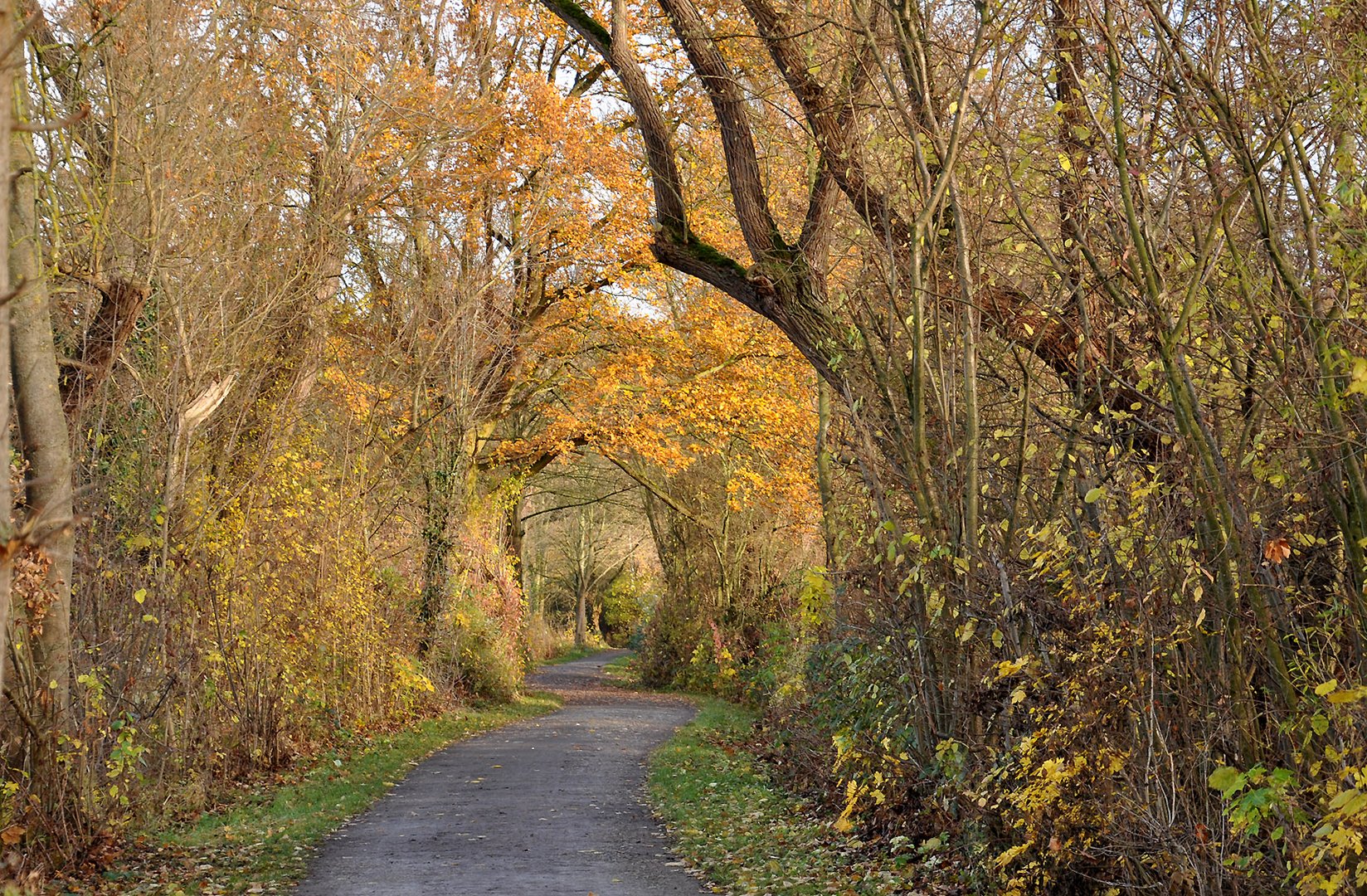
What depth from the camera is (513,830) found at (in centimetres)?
1049

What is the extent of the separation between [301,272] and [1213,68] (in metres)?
9.78

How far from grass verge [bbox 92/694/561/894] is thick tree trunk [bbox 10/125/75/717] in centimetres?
136

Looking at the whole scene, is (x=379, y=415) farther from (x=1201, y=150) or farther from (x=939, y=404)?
(x=1201, y=150)

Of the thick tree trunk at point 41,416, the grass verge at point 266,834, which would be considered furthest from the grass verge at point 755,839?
the thick tree trunk at point 41,416

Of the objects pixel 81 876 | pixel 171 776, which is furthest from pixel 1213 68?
pixel 171 776

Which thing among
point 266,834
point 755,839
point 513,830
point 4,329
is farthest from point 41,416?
point 4,329

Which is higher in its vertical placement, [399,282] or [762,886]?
[399,282]

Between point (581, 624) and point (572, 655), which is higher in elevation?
point (581, 624)

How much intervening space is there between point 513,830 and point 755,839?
2.11 m

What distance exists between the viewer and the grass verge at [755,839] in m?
7.99

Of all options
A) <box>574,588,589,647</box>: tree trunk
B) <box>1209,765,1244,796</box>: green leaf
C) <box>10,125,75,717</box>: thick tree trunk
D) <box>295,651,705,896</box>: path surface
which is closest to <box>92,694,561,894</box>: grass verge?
<box>295,651,705,896</box>: path surface

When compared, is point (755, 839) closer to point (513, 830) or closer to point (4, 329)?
point (513, 830)

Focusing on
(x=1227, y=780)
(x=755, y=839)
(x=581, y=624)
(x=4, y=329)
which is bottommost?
(x=755, y=839)

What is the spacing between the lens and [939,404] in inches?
324
